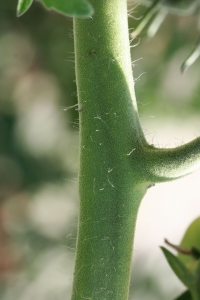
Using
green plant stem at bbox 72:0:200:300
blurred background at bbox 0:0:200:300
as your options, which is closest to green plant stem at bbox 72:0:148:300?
green plant stem at bbox 72:0:200:300

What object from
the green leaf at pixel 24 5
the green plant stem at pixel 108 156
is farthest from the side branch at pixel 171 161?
the green leaf at pixel 24 5

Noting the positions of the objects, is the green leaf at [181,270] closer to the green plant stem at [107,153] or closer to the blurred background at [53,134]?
the green plant stem at [107,153]

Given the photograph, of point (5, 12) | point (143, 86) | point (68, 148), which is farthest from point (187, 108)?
point (5, 12)

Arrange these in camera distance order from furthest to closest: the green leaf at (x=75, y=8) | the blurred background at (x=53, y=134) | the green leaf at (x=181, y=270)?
the blurred background at (x=53, y=134) → the green leaf at (x=181, y=270) → the green leaf at (x=75, y=8)

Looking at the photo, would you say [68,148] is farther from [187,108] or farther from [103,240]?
[103,240]

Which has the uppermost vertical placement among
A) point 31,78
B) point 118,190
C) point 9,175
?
point 118,190

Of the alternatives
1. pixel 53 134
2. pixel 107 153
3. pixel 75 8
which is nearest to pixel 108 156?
pixel 107 153

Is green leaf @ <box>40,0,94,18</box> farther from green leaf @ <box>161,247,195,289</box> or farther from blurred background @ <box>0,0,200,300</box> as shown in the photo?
blurred background @ <box>0,0,200,300</box>

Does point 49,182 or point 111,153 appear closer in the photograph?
point 111,153
